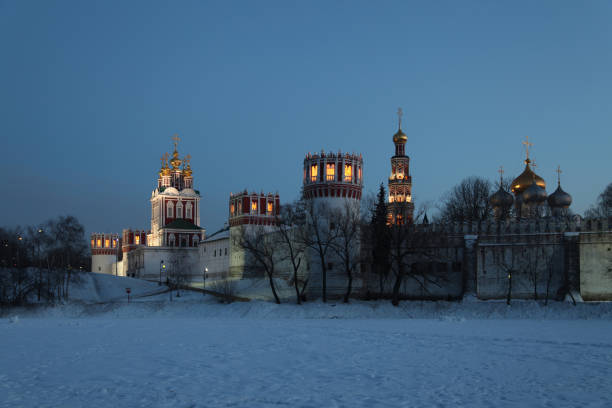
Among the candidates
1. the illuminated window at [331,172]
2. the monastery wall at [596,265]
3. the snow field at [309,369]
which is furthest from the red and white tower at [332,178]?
the snow field at [309,369]

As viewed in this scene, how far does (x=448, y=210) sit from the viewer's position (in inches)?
2808

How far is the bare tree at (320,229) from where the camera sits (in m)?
46.1

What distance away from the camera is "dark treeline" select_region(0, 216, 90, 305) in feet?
158

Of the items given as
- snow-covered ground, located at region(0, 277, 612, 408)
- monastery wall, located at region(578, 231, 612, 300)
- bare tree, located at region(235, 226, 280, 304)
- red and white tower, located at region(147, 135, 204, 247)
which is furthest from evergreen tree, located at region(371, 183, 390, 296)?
red and white tower, located at region(147, 135, 204, 247)

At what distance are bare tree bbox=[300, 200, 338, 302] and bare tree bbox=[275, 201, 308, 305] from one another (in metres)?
0.90

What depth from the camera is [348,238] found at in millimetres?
45562

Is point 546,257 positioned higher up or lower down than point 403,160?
lower down

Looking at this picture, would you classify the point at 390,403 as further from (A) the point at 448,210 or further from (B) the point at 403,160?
(B) the point at 403,160

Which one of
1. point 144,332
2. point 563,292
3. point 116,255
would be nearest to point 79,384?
point 144,332

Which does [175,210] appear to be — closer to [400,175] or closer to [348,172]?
[400,175]

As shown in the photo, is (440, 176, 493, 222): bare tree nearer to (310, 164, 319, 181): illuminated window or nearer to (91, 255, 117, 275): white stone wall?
(310, 164, 319, 181): illuminated window

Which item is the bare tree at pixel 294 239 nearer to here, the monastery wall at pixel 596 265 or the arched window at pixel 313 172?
the arched window at pixel 313 172

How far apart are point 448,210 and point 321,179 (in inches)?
1098

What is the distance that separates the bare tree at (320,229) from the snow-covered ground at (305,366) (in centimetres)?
1708
